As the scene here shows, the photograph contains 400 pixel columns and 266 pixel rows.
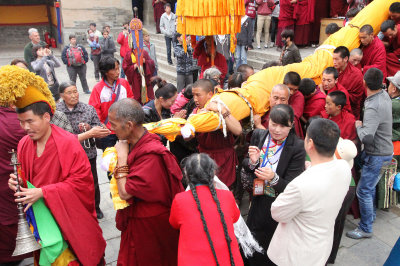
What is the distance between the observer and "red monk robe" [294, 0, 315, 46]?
9979mm

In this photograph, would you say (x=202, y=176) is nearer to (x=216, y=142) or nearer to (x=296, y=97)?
(x=216, y=142)

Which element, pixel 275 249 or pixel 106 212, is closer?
pixel 275 249

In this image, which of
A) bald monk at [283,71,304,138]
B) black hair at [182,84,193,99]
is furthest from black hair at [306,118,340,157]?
black hair at [182,84,193,99]

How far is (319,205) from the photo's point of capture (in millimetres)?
2180

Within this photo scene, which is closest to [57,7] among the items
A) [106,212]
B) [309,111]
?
[106,212]

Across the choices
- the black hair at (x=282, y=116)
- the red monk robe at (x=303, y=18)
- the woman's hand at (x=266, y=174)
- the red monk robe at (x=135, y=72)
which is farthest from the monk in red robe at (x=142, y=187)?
the red monk robe at (x=303, y=18)

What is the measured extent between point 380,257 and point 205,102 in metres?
2.60

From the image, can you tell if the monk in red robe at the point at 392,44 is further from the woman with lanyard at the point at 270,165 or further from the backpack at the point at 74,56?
the backpack at the point at 74,56

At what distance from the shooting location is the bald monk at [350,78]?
4582 millimetres

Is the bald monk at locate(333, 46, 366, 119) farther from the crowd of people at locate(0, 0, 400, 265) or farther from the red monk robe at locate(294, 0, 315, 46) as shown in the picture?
the red monk robe at locate(294, 0, 315, 46)

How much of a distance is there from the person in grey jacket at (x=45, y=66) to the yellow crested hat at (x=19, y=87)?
16.4ft

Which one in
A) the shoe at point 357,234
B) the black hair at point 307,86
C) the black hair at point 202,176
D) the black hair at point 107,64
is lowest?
the shoe at point 357,234

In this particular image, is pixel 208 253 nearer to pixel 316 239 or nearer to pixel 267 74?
pixel 316 239

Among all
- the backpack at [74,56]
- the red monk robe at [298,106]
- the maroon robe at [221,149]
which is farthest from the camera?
the backpack at [74,56]
